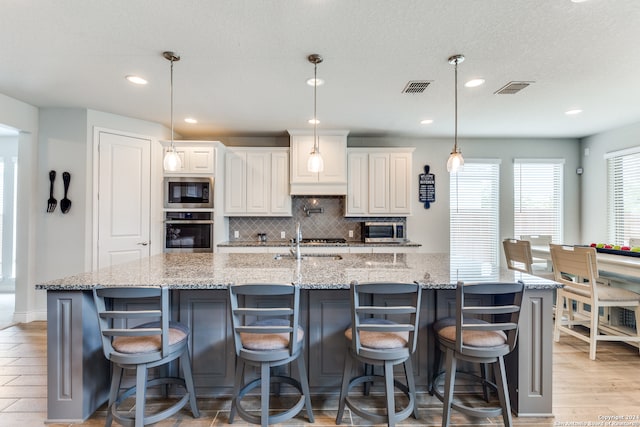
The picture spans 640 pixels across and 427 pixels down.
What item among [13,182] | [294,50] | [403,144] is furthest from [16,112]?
[403,144]

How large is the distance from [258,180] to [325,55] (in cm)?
250

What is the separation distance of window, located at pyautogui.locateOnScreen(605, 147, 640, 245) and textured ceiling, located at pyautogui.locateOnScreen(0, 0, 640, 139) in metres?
0.64

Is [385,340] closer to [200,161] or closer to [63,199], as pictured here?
[200,161]

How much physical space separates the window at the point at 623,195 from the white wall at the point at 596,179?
8 centimetres

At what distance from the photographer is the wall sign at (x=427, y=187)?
16.3 ft

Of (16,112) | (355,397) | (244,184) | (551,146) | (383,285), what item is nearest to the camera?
(383,285)

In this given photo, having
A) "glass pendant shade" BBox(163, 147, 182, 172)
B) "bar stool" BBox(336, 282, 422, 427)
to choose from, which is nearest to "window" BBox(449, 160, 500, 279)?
"bar stool" BBox(336, 282, 422, 427)

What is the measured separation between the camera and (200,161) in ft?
13.8

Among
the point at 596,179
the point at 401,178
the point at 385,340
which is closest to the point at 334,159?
the point at 401,178

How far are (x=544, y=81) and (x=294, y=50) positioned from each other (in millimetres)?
2294

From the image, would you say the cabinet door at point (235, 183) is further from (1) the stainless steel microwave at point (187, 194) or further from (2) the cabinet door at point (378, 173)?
(2) the cabinet door at point (378, 173)

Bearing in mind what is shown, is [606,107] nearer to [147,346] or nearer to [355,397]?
[355,397]

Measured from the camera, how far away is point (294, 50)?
2295mm

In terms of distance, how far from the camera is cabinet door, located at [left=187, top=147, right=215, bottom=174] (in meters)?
4.21
